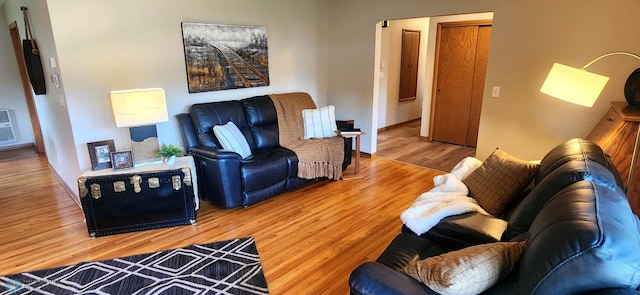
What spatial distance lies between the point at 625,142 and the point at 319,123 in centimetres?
280

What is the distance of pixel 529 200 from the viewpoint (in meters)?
1.74

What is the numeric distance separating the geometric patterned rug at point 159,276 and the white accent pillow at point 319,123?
184cm

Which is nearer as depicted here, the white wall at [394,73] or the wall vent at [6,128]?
the wall vent at [6,128]

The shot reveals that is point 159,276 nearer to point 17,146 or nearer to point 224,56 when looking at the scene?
point 224,56

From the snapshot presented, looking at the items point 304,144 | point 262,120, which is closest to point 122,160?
point 262,120

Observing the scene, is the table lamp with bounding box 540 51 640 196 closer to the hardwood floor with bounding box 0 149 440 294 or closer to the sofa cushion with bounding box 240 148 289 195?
the hardwood floor with bounding box 0 149 440 294

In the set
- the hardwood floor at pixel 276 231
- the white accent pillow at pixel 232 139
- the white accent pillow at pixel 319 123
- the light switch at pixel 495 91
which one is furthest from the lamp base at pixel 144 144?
the light switch at pixel 495 91

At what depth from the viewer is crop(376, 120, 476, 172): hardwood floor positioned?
4775 millimetres

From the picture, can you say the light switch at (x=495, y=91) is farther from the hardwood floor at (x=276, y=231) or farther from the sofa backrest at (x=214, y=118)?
the sofa backrest at (x=214, y=118)

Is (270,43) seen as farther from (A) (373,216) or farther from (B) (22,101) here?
(B) (22,101)

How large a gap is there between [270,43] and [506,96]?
283 cm

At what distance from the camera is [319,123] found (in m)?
4.17

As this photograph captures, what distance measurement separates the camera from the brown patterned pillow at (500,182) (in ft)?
7.04

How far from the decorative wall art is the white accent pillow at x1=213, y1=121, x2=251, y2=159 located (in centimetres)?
69
